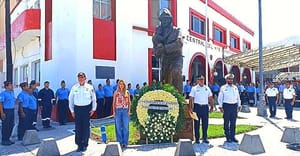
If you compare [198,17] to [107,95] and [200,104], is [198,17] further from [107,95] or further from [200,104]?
[200,104]

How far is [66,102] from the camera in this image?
14.2 meters

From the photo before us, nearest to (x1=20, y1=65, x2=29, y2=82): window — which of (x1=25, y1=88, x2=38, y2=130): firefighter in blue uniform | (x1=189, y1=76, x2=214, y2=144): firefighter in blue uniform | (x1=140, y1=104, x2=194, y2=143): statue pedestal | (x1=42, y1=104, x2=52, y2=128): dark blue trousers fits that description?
(x1=42, y1=104, x2=52, y2=128): dark blue trousers

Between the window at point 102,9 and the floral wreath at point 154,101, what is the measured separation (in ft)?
26.9

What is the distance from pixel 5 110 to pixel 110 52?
704 centimetres

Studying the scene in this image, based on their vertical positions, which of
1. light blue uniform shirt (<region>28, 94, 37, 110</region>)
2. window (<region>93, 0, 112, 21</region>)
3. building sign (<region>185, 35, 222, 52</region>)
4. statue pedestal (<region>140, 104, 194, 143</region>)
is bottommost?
statue pedestal (<region>140, 104, 194, 143</region>)

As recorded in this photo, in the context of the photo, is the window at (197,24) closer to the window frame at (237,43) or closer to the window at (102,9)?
the window frame at (237,43)

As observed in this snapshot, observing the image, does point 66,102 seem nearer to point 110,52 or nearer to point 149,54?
point 110,52

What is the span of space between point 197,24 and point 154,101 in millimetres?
15585

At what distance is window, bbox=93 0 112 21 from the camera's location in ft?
53.5

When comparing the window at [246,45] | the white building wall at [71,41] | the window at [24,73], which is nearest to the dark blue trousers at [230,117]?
the white building wall at [71,41]

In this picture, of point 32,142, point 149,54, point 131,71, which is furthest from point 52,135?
point 149,54

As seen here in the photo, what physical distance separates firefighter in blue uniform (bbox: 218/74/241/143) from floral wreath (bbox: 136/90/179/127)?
4.16 feet

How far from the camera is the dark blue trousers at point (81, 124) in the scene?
27.4 ft

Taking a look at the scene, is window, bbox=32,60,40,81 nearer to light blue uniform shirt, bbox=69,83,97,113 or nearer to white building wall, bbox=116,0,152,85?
white building wall, bbox=116,0,152,85
